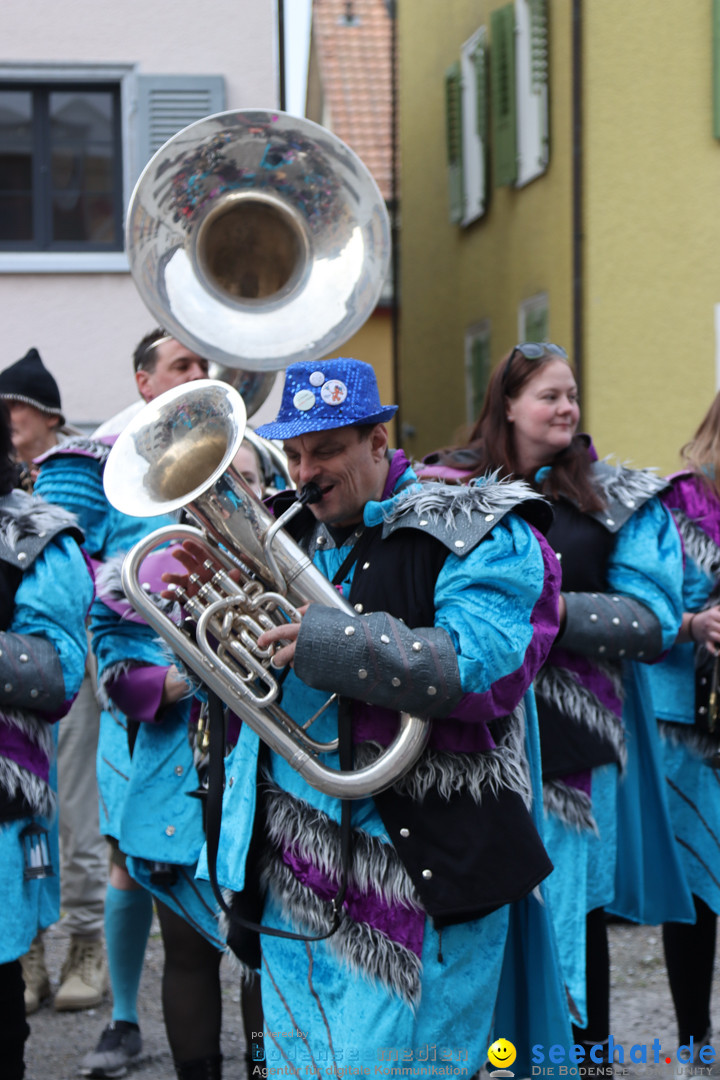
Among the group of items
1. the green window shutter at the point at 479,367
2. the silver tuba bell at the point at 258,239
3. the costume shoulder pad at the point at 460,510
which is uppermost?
the green window shutter at the point at 479,367

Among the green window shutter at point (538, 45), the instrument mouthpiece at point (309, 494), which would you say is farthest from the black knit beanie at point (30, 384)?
the green window shutter at point (538, 45)

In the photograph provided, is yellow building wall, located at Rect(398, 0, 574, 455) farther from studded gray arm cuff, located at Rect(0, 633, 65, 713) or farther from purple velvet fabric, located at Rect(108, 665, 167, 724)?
studded gray arm cuff, located at Rect(0, 633, 65, 713)

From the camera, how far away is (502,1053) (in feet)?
9.64

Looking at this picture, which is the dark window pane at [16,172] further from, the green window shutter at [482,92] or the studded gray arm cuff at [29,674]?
the studded gray arm cuff at [29,674]

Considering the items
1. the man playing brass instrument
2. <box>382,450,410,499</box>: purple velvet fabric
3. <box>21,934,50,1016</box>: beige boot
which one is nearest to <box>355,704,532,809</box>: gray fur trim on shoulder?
the man playing brass instrument

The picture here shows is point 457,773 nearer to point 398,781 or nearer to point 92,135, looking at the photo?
point 398,781

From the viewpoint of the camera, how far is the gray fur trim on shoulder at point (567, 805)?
3680mm

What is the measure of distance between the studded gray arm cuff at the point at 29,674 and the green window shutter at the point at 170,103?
583 centimetres

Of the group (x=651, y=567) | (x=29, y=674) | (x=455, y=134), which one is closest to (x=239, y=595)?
(x=29, y=674)

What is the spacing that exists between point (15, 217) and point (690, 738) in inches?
251

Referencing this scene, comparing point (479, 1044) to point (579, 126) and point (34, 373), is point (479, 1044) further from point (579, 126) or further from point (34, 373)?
point (579, 126)

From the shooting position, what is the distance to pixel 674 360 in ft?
34.6

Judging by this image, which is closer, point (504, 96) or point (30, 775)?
point (30, 775)

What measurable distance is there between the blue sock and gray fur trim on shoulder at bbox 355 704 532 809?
1855mm
